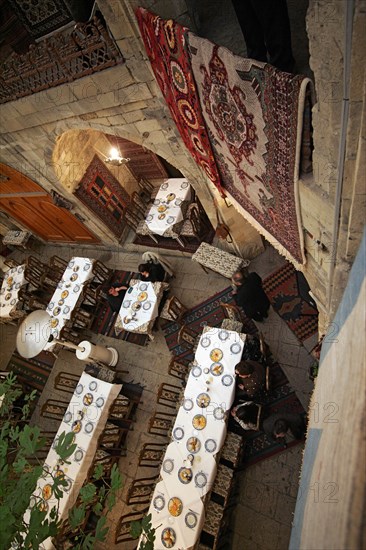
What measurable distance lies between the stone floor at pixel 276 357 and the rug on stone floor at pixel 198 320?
16cm

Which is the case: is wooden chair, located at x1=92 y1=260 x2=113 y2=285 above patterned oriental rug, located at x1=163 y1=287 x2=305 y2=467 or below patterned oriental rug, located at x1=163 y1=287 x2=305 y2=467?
above

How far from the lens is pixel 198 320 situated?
24.3ft

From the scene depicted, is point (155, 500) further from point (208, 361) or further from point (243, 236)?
point (243, 236)

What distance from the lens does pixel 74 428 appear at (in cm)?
614

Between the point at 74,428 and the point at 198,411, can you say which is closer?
the point at 198,411

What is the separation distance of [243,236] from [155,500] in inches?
200

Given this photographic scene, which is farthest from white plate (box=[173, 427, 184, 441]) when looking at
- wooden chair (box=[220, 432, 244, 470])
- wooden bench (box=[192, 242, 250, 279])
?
wooden bench (box=[192, 242, 250, 279])

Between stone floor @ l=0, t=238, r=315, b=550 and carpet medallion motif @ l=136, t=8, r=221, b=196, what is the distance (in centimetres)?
335

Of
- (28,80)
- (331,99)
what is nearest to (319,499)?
(331,99)

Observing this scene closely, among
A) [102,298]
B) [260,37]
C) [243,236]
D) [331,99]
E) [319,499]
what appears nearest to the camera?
[319,499]

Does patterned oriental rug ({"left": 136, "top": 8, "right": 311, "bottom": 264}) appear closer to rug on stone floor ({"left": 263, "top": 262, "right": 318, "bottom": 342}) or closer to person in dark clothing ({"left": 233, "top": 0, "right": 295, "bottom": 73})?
person in dark clothing ({"left": 233, "top": 0, "right": 295, "bottom": 73})

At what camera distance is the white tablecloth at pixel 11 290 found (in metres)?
8.75

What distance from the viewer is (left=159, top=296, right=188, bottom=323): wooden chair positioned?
23.1 feet

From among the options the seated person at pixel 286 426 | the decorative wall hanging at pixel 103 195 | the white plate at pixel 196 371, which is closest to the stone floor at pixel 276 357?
the seated person at pixel 286 426
